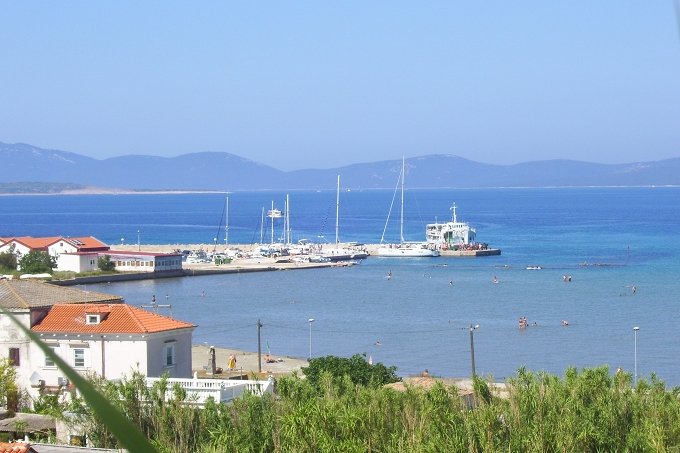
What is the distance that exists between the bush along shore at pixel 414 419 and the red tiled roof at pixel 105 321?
6.99 metres

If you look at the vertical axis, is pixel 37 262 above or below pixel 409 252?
above

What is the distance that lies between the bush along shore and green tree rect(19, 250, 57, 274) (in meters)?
47.8

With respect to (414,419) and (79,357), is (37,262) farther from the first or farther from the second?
(414,419)

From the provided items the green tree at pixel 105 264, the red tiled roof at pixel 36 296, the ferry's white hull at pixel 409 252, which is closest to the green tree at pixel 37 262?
the green tree at pixel 105 264

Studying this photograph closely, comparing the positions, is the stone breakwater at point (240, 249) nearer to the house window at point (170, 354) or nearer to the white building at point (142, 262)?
the white building at point (142, 262)

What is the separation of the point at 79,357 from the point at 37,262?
41211 millimetres

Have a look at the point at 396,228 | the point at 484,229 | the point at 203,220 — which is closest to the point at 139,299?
the point at 484,229

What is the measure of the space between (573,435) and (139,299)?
45.3m

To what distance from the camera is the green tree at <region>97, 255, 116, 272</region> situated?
66.1 m

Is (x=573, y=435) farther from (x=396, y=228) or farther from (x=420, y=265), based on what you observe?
(x=396, y=228)

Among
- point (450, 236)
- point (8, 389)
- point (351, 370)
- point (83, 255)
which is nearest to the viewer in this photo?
point (8, 389)

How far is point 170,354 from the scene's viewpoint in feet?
69.6

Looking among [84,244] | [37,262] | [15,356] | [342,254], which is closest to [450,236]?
[342,254]

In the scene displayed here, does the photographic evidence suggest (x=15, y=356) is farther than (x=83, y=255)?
No
